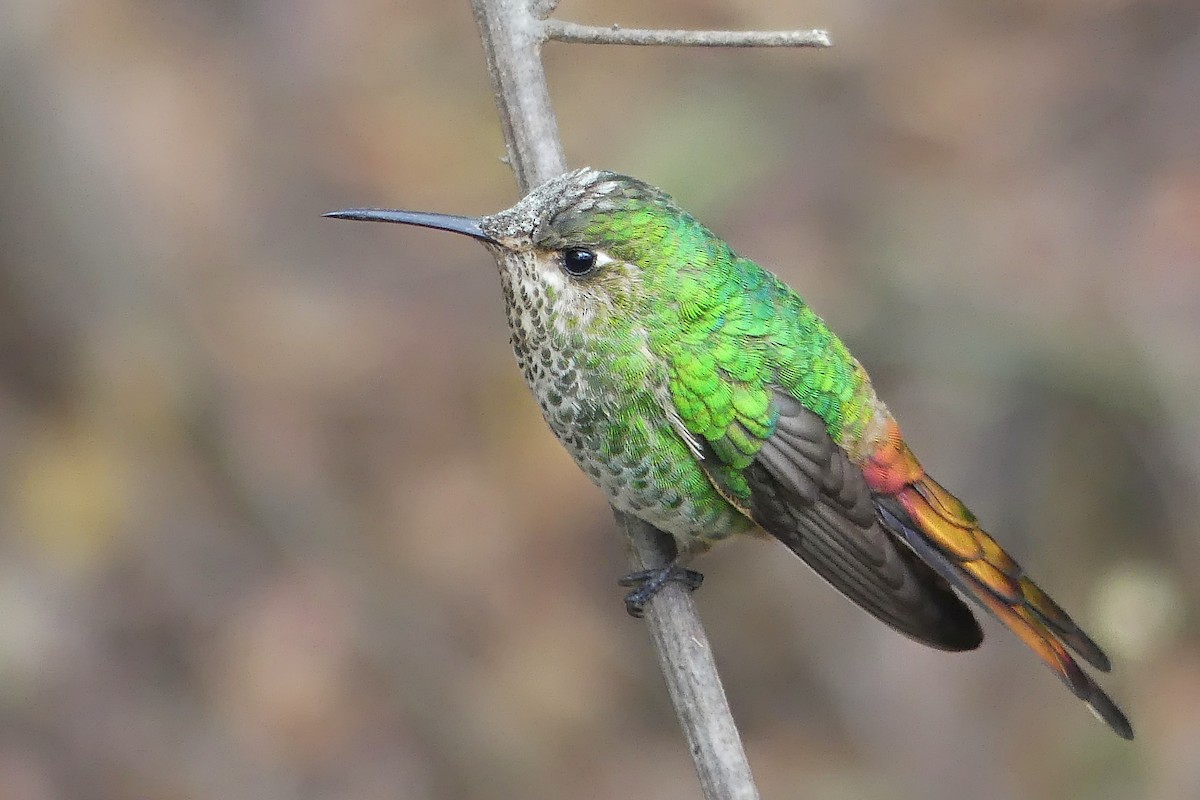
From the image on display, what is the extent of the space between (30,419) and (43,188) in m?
1.29

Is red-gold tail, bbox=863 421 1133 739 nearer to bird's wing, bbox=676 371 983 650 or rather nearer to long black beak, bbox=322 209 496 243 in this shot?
bird's wing, bbox=676 371 983 650

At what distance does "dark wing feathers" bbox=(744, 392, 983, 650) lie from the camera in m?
3.75

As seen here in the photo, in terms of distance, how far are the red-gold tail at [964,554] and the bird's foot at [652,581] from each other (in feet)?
2.06

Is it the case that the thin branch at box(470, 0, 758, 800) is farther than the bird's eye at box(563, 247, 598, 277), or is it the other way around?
the bird's eye at box(563, 247, 598, 277)

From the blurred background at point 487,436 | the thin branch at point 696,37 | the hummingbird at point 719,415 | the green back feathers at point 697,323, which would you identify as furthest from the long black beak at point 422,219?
the blurred background at point 487,436

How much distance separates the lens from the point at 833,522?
12.6ft

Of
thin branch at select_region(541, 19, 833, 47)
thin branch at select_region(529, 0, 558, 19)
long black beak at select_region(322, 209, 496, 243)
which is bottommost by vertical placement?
long black beak at select_region(322, 209, 496, 243)

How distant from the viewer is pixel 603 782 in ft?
20.5

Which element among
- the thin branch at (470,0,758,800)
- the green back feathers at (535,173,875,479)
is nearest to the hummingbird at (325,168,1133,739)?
the green back feathers at (535,173,875,479)

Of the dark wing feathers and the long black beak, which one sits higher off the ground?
the long black beak

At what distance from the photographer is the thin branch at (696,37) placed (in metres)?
3.07

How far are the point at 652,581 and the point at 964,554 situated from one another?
37.5 inches

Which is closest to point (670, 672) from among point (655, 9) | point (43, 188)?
point (43, 188)

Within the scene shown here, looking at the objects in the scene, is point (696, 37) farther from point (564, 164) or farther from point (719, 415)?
point (719, 415)
